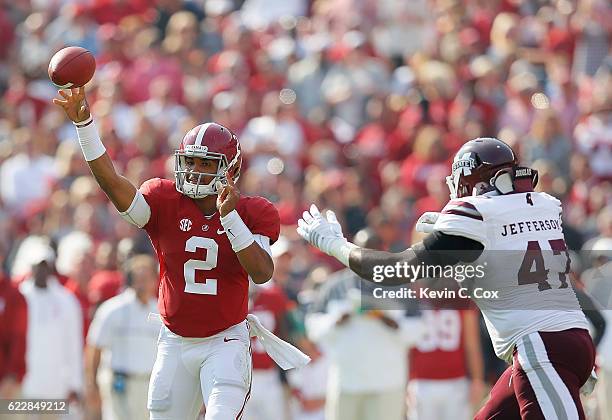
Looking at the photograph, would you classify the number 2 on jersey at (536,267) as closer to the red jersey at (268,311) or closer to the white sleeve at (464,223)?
the white sleeve at (464,223)

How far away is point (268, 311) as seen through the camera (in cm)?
1015

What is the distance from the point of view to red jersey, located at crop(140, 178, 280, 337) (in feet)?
20.7

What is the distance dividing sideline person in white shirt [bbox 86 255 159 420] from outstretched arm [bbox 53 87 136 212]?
11.2 ft

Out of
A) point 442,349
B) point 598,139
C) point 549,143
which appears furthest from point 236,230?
point 598,139

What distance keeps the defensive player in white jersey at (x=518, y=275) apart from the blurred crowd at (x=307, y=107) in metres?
4.13

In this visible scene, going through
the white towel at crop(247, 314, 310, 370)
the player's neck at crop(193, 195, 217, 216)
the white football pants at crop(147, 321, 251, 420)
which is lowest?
the white football pants at crop(147, 321, 251, 420)

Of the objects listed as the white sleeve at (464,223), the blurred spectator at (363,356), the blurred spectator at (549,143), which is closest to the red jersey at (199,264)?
the white sleeve at (464,223)

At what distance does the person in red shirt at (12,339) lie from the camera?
9.84 m

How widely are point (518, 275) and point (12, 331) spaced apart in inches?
196

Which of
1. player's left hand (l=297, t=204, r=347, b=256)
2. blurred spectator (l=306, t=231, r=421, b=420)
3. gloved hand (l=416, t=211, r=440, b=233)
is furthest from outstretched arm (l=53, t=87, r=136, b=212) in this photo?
blurred spectator (l=306, t=231, r=421, b=420)

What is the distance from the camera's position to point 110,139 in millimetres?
12656

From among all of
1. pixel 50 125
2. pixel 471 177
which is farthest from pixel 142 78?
pixel 471 177

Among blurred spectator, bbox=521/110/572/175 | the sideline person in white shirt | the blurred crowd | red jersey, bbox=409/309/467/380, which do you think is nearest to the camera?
the sideline person in white shirt

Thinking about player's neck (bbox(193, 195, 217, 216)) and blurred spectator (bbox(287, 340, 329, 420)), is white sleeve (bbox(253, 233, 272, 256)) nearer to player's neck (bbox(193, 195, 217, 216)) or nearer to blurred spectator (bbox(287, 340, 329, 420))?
player's neck (bbox(193, 195, 217, 216))
